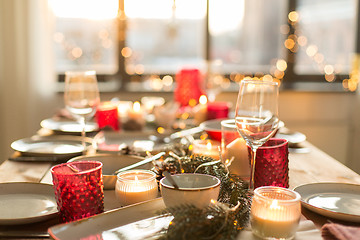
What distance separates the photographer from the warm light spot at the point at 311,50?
3.44 metres

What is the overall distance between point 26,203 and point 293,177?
25.2 inches

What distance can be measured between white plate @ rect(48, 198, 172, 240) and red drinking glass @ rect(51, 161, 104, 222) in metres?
0.04

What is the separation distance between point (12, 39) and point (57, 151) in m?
1.74

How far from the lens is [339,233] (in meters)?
0.72

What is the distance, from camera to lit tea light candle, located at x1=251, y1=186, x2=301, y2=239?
0.71 metres

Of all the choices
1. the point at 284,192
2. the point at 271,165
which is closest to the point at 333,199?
the point at 271,165

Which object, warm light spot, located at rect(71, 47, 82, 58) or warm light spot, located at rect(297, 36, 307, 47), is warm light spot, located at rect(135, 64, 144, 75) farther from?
warm light spot, located at rect(297, 36, 307, 47)

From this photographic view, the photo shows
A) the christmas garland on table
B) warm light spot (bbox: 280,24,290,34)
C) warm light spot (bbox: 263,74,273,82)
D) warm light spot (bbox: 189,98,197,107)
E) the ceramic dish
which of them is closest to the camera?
the christmas garland on table

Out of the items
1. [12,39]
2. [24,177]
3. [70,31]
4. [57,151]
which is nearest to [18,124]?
[12,39]

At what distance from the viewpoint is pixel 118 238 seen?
732 mm

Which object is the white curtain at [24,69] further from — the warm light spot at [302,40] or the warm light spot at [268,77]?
the warm light spot at [302,40]

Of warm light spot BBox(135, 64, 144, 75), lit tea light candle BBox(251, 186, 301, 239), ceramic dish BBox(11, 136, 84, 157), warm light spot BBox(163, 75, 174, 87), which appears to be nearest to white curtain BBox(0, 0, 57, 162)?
warm light spot BBox(135, 64, 144, 75)

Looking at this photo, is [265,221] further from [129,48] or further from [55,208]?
[129,48]

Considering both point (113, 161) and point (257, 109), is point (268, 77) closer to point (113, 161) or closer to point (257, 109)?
point (113, 161)
